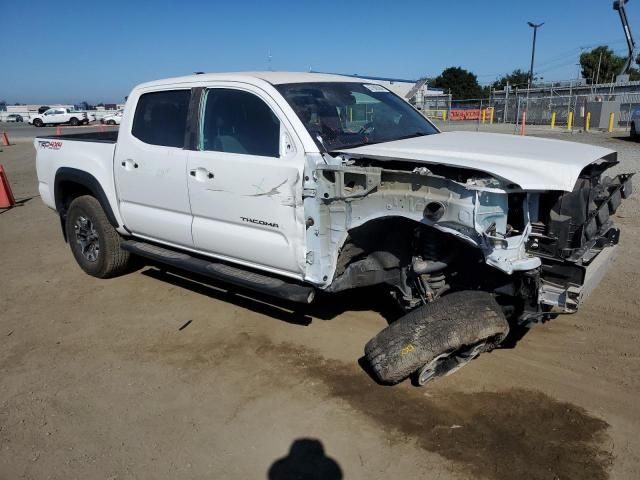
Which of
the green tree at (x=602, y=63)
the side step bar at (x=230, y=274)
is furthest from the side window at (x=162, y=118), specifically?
the green tree at (x=602, y=63)

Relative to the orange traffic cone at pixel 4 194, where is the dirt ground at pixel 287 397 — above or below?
below

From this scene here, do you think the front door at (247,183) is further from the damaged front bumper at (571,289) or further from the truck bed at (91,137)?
the truck bed at (91,137)

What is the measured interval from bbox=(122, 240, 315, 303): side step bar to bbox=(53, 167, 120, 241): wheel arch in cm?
45

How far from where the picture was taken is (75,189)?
19.2ft

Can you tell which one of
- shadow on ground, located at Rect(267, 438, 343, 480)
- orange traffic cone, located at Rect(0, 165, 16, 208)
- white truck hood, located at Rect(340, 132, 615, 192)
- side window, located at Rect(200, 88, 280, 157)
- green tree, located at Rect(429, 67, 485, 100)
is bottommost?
shadow on ground, located at Rect(267, 438, 343, 480)

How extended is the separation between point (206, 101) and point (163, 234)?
129 centimetres

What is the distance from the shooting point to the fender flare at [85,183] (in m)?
5.24

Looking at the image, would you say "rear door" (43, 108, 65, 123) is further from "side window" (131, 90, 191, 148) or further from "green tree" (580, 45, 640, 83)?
"green tree" (580, 45, 640, 83)

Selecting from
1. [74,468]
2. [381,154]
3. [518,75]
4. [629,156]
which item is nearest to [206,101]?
[381,154]

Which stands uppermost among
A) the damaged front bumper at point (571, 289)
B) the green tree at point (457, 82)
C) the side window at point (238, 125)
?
the green tree at point (457, 82)

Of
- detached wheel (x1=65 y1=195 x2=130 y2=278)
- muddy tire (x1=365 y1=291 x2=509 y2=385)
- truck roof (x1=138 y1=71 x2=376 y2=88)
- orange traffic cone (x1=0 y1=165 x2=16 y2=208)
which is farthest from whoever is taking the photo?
orange traffic cone (x1=0 y1=165 x2=16 y2=208)

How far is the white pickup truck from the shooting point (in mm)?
3090

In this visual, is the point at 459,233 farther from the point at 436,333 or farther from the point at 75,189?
the point at 75,189

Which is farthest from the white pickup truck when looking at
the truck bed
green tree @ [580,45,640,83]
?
green tree @ [580,45,640,83]
